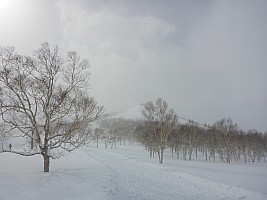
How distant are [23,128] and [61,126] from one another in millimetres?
2622

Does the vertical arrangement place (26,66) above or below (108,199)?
above

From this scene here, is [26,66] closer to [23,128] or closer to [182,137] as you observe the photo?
[23,128]

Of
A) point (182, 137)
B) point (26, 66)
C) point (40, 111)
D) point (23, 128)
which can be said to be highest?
point (26, 66)

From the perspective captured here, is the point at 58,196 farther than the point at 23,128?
No

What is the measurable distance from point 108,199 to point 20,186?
498 cm

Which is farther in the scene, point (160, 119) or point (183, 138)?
point (183, 138)

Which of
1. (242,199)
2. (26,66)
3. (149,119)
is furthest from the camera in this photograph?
(149,119)

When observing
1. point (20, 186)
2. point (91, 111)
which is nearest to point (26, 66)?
point (91, 111)

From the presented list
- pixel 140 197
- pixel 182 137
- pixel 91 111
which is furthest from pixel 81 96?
pixel 182 137

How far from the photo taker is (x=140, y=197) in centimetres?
1173

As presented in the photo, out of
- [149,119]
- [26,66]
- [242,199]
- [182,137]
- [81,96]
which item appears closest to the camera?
[242,199]

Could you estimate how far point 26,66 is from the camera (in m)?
16.7

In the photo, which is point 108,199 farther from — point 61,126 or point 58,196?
point 61,126

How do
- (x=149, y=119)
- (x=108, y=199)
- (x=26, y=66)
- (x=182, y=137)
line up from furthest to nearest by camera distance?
(x=182, y=137) → (x=149, y=119) → (x=26, y=66) → (x=108, y=199)
